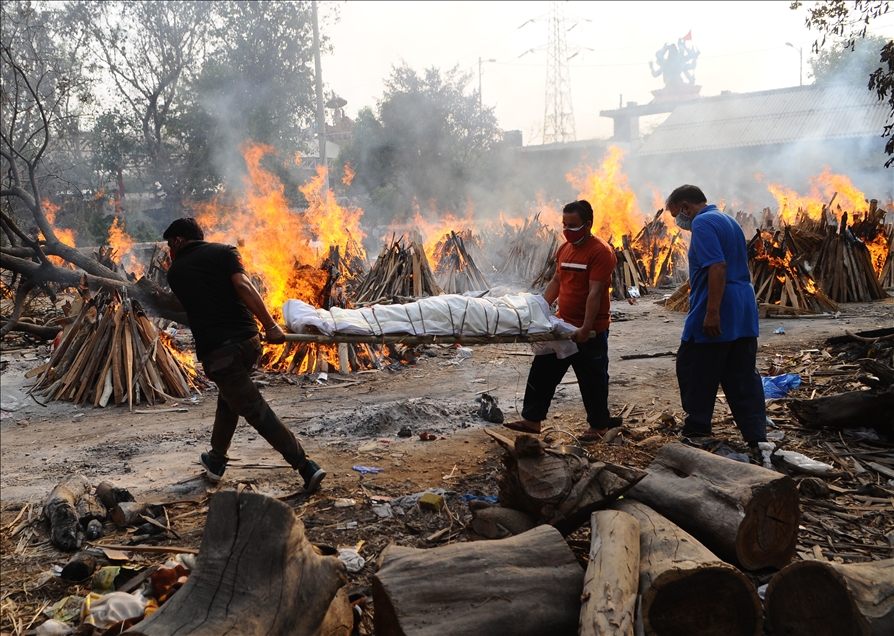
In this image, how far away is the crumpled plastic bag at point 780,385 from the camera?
5.88m

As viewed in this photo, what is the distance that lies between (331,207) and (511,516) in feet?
57.6

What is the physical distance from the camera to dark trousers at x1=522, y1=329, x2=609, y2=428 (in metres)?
4.75

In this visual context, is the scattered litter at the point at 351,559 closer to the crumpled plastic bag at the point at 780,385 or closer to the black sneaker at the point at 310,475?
the black sneaker at the point at 310,475

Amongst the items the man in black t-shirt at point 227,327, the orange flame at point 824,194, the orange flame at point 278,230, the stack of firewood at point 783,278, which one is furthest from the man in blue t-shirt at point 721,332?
the orange flame at point 824,194

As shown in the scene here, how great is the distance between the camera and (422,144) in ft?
102

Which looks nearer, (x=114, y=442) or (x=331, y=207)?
(x=114, y=442)

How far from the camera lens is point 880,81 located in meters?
6.18

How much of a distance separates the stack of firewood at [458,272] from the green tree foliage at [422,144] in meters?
16.9

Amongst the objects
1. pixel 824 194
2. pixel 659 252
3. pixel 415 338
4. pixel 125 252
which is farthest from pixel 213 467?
pixel 824 194

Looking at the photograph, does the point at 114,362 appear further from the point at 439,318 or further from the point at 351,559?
the point at 351,559

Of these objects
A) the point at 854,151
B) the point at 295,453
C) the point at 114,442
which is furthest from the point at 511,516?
the point at 854,151

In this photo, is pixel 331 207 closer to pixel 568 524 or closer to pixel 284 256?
pixel 284 256

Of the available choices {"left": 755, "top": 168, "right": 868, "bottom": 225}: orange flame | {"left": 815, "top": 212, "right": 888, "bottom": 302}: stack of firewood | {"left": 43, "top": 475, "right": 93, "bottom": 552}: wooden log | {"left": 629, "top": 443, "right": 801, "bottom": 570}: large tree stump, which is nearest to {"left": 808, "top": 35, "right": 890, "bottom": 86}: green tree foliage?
{"left": 755, "top": 168, "right": 868, "bottom": 225}: orange flame

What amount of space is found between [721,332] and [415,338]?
2.07m
